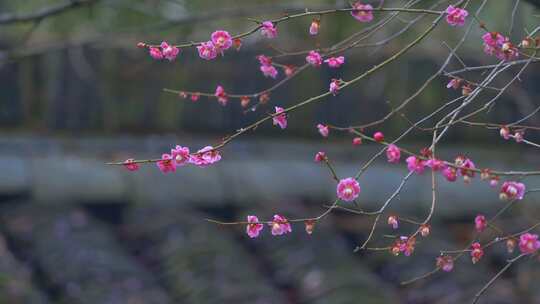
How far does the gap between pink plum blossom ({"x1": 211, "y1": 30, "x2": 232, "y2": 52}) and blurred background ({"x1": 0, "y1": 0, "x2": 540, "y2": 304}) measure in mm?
1182

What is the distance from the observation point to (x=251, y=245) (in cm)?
421

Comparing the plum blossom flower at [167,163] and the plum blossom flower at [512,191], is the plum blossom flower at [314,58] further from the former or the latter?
the plum blossom flower at [512,191]

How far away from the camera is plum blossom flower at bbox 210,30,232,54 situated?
8.12ft

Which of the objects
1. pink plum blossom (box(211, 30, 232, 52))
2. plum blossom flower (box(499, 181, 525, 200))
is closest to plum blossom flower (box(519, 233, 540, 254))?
plum blossom flower (box(499, 181, 525, 200))

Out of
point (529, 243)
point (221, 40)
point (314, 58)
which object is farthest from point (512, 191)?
point (221, 40)

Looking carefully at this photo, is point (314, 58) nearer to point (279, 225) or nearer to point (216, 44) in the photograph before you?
point (216, 44)

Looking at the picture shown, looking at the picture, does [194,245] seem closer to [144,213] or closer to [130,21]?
[144,213]

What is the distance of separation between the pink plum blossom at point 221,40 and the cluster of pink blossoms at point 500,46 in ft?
1.61

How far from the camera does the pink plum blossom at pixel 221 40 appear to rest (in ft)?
8.12

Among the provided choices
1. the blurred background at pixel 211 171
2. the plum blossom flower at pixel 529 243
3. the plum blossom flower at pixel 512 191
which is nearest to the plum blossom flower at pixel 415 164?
the plum blossom flower at pixel 512 191

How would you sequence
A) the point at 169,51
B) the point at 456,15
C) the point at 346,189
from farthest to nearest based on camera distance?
the point at 169,51
the point at 456,15
the point at 346,189

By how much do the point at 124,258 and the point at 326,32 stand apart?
181cm

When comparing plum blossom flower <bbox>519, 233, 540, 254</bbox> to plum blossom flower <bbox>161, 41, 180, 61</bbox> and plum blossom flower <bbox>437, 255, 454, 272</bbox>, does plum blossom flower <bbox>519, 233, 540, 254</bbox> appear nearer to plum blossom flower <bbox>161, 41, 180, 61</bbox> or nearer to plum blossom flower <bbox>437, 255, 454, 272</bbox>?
plum blossom flower <bbox>437, 255, 454, 272</bbox>

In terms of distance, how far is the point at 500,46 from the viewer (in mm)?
2422
